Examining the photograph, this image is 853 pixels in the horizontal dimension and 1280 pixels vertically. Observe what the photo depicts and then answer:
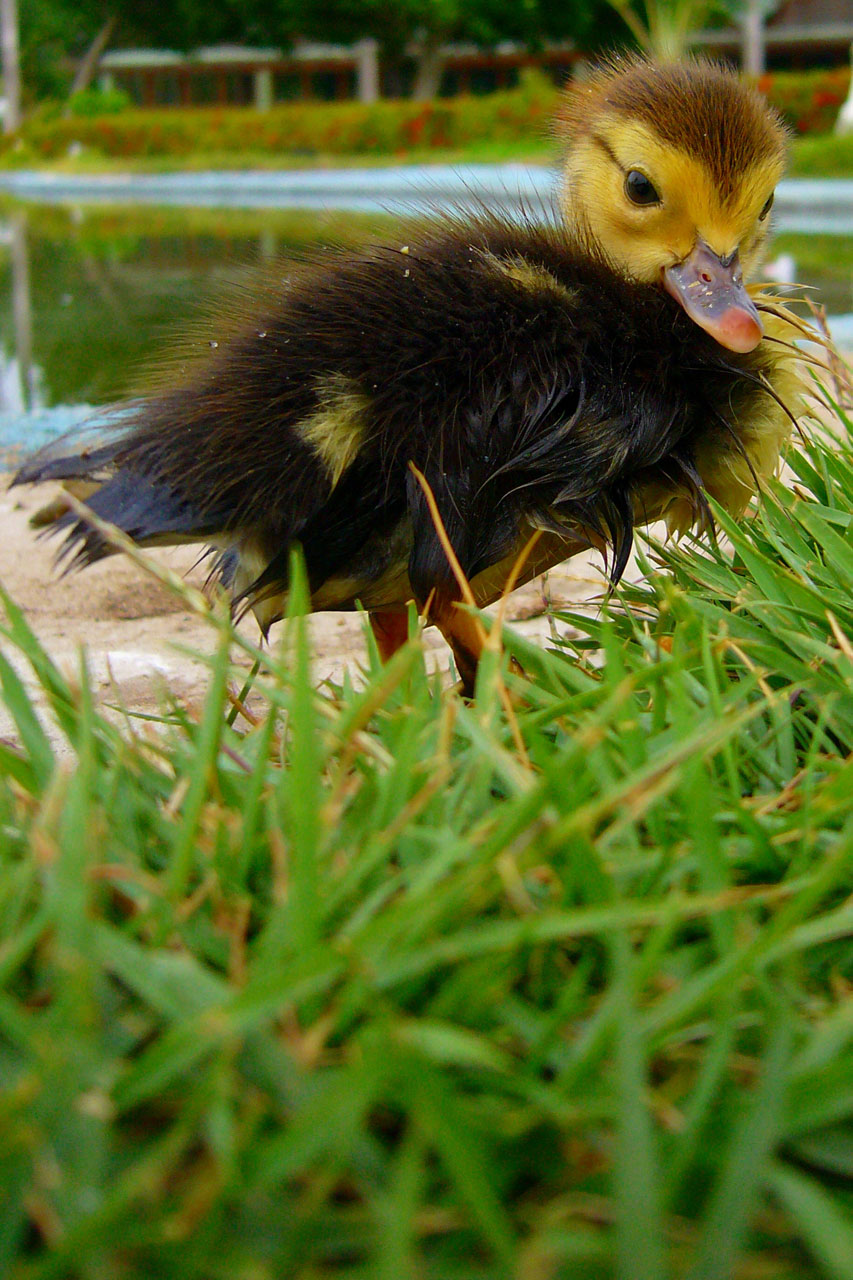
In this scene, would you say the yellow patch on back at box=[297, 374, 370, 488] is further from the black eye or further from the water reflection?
the black eye

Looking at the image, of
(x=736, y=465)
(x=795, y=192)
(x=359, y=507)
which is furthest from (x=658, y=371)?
(x=795, y=192)

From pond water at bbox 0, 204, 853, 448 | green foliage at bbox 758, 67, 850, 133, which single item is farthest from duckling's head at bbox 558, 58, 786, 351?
green foliage at bbox 758, 67, 850, 133

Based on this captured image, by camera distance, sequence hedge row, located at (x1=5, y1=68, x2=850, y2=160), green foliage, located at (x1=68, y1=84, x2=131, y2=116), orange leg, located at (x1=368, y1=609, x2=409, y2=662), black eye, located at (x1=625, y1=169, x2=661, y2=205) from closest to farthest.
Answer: black eye, located at (x1=625, y1=169, x2=661, y2=205) → orange leg, located at (x1=368, y1=609, x2=409, y2=662) → hedge row, located at (x1=5, y1=68, x2=850, y2=160) → green foliage, located at (x1=68, y1=84, x2=131, y2=116)

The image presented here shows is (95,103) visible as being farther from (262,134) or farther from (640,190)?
(640,190)

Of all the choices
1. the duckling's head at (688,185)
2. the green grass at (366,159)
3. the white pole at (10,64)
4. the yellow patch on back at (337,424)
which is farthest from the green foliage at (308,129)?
the yellow patch on back at (337,424)

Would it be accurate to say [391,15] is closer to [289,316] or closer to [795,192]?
[795,192]

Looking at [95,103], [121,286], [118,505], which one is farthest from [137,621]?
[95,103]
